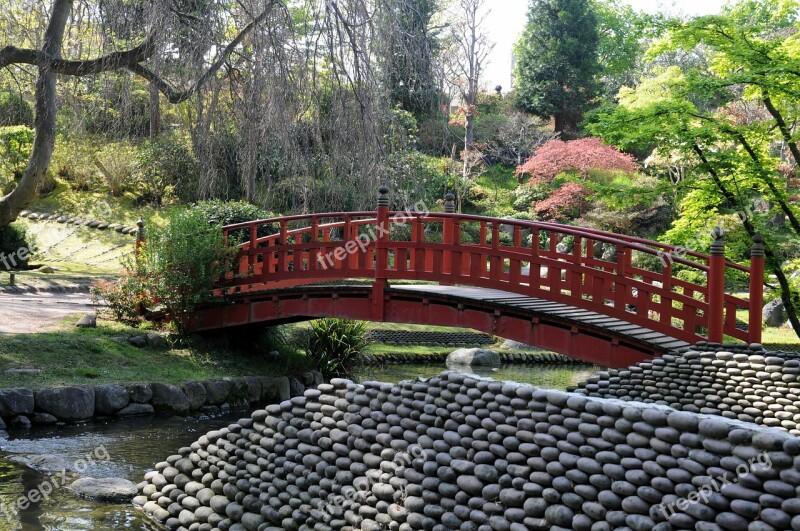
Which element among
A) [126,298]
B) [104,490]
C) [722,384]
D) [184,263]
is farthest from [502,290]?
[126,298]

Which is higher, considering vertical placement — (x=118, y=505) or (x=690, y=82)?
(x=690, y=82)

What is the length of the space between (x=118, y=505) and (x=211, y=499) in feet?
3.04

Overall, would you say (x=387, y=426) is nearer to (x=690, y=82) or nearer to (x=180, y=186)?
(x=690, y=82)

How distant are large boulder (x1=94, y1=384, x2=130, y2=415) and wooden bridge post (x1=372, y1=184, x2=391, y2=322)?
3397 millimetres

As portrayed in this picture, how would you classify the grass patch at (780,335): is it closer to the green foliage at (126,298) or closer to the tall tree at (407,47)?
the green foliage at (126,298)

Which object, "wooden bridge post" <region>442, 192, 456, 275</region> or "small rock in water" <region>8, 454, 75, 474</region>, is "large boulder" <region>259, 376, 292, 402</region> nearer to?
"wooden bridge post" <region>442, 192, 456, 275</region>

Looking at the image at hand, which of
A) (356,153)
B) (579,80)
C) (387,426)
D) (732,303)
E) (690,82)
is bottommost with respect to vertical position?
(387,426)

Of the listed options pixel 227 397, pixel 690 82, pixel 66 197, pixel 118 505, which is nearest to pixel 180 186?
pixel 66 197

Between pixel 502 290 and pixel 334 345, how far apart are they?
4499 mm

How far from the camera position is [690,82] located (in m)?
13.0

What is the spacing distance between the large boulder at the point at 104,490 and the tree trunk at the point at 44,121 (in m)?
4.63

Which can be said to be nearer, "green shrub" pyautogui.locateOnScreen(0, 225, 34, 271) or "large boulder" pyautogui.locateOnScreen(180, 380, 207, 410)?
"large boulder" pyautogui.locateOnScreen(180, 380, 207, 410)

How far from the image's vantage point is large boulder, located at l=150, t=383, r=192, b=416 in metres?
11.0

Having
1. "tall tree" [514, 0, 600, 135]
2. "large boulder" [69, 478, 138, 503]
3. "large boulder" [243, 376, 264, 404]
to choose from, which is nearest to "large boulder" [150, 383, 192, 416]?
"large boulder" [243, 376, 264, 404]
